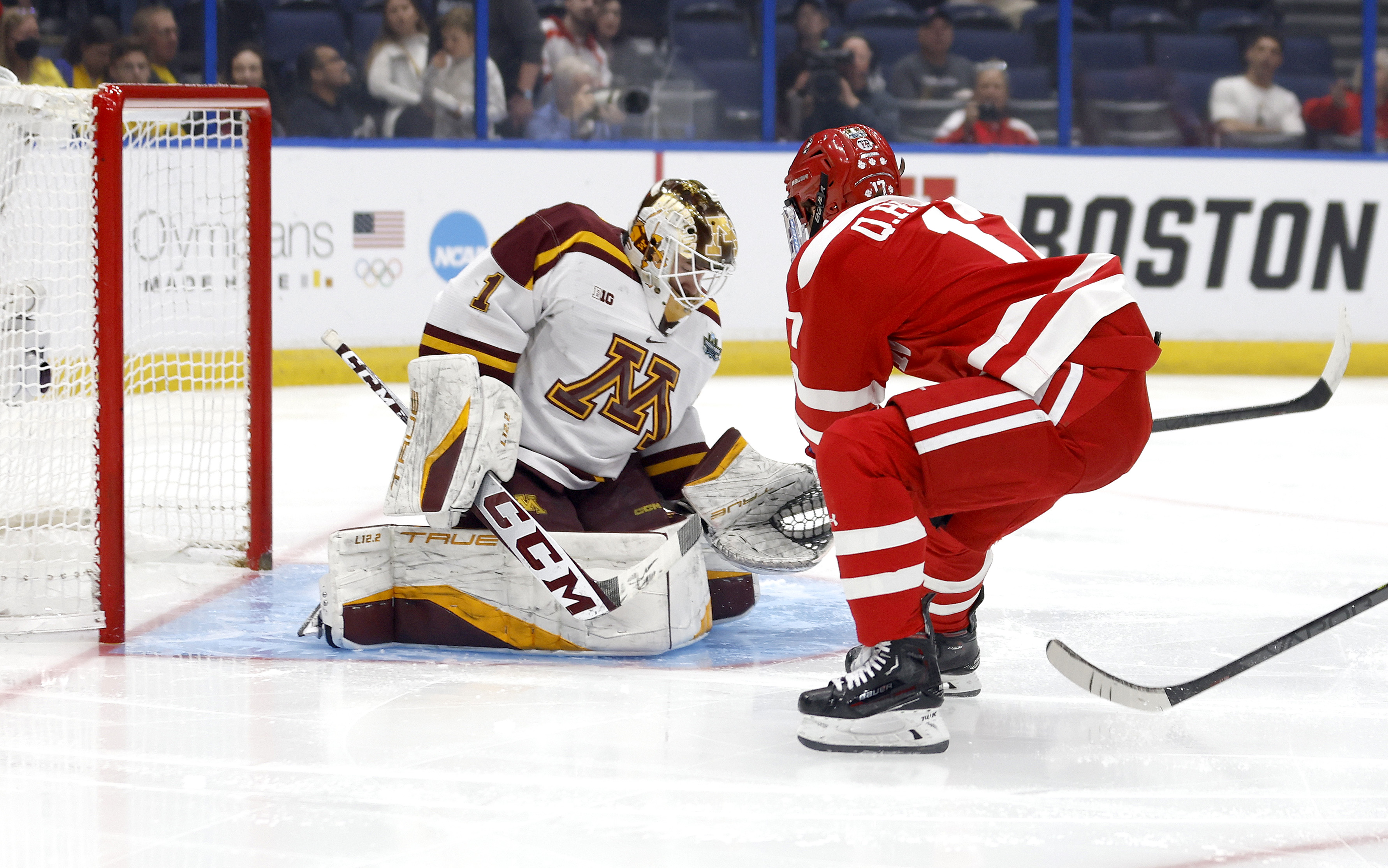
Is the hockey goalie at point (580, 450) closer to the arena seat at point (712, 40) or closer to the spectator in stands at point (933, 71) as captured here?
the arena seat at point (712, 40)

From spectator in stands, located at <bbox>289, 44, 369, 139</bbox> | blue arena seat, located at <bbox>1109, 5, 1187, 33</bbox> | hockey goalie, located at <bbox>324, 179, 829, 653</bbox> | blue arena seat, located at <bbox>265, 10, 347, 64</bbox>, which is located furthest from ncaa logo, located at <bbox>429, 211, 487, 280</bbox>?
hockey goalie, located at <bbox>324, 179, 829, 653</bbox>

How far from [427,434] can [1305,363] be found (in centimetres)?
546

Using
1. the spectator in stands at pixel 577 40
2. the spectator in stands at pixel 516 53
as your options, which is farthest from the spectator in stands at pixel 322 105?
Result: the spectator in stands at pixel 577 40

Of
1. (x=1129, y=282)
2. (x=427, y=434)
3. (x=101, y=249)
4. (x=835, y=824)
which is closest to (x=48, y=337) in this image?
(x=101, y=249)

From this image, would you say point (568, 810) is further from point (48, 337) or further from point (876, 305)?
point (48, 337)

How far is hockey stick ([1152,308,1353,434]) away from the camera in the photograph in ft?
7.87

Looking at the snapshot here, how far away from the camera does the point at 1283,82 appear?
23.0 ft

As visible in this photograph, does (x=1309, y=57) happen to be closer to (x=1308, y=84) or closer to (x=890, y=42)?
(x=1308, y=84)

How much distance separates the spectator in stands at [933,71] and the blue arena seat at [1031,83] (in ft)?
0.62

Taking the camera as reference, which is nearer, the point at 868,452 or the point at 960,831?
the point at 960,831

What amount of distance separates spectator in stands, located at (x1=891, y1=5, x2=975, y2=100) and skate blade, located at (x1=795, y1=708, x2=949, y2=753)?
5322 millimetres

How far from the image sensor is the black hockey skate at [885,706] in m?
1.84

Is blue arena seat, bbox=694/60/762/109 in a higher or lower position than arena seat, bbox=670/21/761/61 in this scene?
lower

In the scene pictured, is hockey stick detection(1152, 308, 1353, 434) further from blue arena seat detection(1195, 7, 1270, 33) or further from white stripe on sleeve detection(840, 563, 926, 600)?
blue arena seat detection(1195, 7, 1270, 33)
